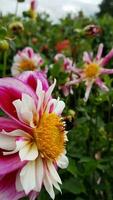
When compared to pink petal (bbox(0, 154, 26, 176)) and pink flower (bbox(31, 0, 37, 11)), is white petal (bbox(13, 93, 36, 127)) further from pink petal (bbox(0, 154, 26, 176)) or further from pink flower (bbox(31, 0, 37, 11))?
pink flower (bbox(31, 0, 37, 11))

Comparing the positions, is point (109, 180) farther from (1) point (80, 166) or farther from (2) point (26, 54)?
(2) point (26, 54)

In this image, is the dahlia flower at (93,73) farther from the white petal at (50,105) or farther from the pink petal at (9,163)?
the pink petal at (9,163)

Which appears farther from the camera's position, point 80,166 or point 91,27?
point 91,27

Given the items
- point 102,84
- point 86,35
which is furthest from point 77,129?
point 86,35

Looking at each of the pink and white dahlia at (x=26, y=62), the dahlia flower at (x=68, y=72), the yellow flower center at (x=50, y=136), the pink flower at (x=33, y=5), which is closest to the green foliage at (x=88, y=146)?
the dahlia flower at (x=68, y=72)

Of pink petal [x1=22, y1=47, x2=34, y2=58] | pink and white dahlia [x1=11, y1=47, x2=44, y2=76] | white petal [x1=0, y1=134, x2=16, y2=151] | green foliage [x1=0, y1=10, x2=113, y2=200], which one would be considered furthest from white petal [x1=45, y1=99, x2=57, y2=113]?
pink petal [x1=22, y1=47, x2=34, y2=58]

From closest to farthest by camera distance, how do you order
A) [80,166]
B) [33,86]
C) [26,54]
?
[33,86] < [80,166] < [26,54]

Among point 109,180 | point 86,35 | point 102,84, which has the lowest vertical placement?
point 109,180
